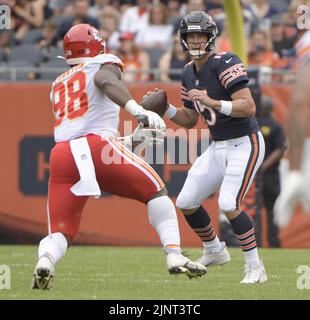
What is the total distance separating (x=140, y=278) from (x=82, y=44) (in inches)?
72.2

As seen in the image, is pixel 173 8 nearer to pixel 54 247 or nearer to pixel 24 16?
pixel 24 16

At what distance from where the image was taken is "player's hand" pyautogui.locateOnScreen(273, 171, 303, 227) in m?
4.43

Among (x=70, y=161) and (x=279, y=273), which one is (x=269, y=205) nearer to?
(x=279, y=273)

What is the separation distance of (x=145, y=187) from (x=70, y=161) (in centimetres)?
52

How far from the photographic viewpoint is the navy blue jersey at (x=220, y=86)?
7.15m

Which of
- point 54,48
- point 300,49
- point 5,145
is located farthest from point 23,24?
point 300,49

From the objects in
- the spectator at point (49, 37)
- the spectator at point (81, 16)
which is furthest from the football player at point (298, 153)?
the spectator at point (49, 37)

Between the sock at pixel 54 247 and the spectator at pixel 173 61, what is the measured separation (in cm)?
566

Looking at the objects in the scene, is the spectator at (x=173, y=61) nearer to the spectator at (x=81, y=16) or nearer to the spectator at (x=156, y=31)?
the spectator at (x=156, y=31)

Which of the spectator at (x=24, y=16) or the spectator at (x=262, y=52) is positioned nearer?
the spectator at (x=262, y=52)

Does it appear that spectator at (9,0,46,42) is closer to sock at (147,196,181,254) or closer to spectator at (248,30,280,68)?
spectator at (248,30,280,68)

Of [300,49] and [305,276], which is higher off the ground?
[300,49]

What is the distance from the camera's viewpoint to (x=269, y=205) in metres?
11.5

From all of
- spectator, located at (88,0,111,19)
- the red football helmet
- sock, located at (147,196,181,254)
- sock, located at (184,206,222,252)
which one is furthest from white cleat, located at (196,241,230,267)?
spectator, located at (88,0,111,19)
